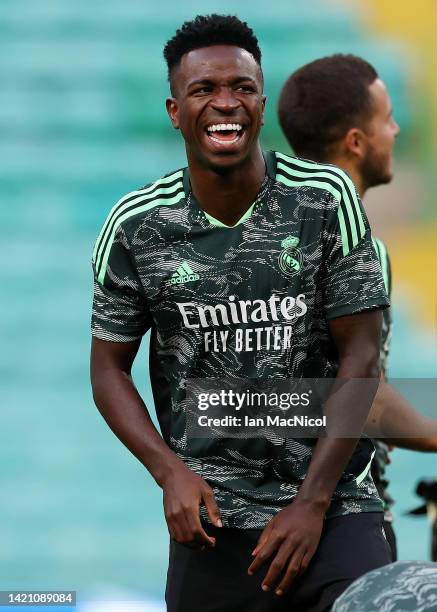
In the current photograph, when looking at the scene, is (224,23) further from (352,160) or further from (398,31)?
(398,31)

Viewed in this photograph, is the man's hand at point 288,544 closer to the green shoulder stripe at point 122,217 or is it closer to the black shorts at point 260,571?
the black shorts at point 260,571

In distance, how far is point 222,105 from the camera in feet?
10.4

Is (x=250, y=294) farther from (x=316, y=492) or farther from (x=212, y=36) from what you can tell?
(x=212, y=36)

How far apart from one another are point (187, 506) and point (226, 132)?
2.67 feet

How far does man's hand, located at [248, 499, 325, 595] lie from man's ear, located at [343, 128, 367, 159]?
164 cm

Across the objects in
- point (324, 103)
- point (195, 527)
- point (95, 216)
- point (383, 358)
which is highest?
point (324, 103)

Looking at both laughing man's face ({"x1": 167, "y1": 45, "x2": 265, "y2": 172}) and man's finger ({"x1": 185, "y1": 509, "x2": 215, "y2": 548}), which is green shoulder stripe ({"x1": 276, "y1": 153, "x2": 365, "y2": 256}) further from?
man's finger ({"x1": 185, "y1": 509, "x2": 215, "y2": 548})

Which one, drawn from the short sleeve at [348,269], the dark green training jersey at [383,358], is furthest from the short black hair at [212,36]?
the dark green training jersey at [383,358]

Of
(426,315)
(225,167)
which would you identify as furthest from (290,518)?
(426,315)

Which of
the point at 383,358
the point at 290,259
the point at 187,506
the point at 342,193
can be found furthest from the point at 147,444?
the point at 383,358

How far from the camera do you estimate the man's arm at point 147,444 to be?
9.95 ft

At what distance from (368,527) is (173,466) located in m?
0.46

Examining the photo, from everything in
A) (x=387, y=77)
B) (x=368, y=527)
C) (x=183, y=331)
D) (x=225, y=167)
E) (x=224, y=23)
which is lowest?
(x=368, y=527)

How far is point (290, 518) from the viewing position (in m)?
3.02
